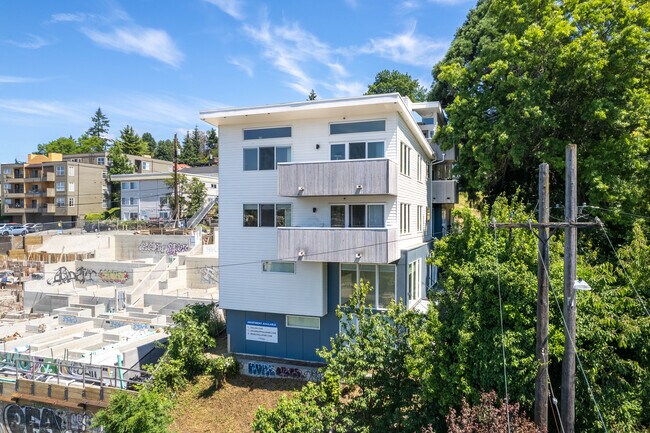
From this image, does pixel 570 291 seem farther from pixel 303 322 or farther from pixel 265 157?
pixel 265 157

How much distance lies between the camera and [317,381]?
16.5m

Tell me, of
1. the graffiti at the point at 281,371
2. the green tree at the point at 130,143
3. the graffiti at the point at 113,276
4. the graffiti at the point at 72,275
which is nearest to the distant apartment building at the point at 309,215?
the graffiti at the point at 281,371

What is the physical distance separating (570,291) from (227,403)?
13.1 metres

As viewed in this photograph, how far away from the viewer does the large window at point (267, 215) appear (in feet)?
56.7

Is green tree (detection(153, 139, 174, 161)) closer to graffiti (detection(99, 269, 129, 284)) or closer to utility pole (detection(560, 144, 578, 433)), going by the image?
graffiti (detection(99, 269, 129, 284))

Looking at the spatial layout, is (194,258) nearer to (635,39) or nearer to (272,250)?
(272,250)

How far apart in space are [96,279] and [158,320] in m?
12.7

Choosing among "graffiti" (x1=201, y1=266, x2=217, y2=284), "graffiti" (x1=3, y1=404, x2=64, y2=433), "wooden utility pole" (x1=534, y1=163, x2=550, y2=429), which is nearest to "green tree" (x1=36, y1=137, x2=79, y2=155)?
"graffiti" (x1=201, y1=266, x2=217, y2=284)

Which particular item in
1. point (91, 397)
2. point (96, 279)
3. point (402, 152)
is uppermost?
point (402, 152)

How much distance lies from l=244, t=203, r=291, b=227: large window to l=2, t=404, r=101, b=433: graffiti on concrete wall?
1016cm

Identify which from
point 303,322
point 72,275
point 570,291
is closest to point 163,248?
point 72,275

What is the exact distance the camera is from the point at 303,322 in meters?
17.2

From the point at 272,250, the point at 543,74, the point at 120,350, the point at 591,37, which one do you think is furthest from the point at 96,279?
the point at 591,37

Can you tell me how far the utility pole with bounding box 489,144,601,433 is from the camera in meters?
8.15
